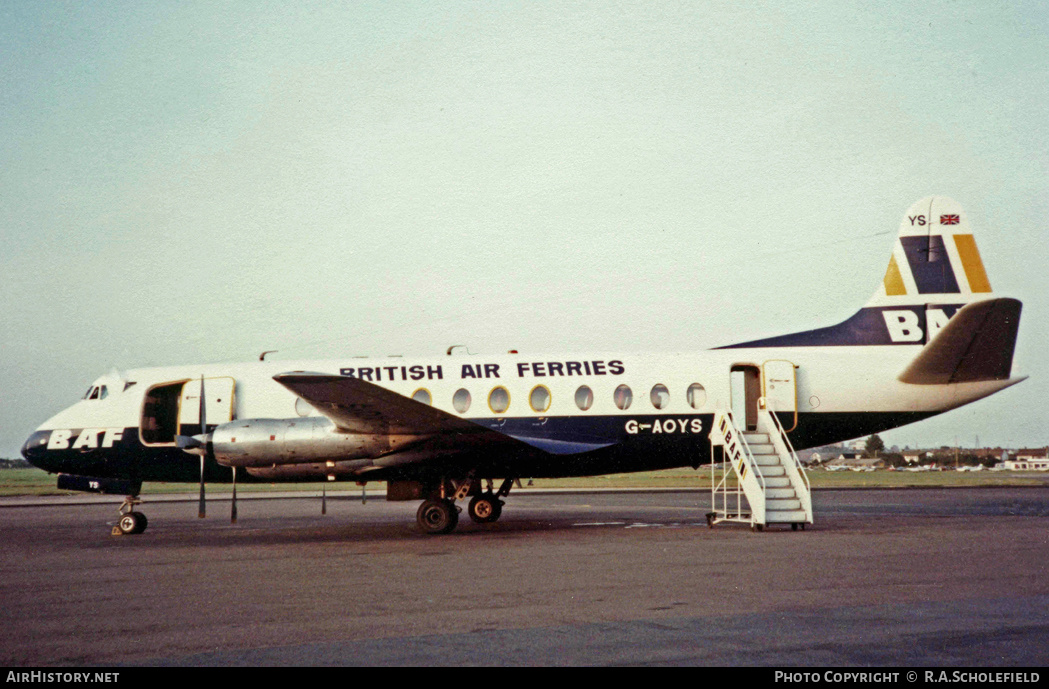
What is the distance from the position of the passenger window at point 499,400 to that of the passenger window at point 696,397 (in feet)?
12.1

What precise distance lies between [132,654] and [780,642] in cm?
471

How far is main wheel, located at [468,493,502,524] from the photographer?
1897cm

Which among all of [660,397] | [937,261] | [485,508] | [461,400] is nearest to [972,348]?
[937,261]

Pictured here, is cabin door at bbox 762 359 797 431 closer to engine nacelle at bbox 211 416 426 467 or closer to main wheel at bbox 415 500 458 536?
main wheel at bbox 415 500 458 536

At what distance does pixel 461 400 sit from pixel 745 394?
232 inches

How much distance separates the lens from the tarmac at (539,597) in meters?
6.12

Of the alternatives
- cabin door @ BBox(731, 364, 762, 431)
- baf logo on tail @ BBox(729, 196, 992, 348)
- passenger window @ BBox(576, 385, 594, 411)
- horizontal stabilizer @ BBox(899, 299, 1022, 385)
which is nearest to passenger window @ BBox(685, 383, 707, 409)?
cabin door @ BBox(731, 364, 762, 431)

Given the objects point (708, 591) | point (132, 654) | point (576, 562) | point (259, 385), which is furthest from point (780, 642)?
point (259, 385)

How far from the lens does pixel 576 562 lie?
1157 cm

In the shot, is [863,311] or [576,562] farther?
[863,311]

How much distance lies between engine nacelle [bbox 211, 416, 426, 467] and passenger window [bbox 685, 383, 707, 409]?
18.0ft

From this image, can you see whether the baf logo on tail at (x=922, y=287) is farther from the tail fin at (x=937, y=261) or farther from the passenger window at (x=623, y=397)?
the passenger window at (x=623, y=397)
